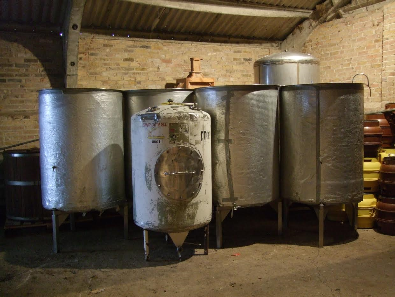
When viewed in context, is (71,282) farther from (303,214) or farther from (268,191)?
(303,214)

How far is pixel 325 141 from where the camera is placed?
4414 mm

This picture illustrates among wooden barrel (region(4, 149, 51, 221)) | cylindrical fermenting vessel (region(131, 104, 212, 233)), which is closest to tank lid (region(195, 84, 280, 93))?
cylindrical fermenting vessel (region(131, 104, 212, 233))

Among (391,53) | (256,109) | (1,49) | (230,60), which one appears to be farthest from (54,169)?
(391,53)

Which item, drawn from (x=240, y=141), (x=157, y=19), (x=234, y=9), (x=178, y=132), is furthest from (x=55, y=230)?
(x=234, y=9)

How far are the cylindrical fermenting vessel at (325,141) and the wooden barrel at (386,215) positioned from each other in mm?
538

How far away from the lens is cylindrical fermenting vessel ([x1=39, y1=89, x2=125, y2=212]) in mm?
4336

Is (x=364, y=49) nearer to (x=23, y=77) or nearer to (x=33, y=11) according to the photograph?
(x=33, y=11)

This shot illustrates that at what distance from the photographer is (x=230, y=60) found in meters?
8.49

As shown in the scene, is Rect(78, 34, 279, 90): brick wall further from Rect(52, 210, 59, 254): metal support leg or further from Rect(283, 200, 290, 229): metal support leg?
Rect(283, 200, 290, 229): metal support leg

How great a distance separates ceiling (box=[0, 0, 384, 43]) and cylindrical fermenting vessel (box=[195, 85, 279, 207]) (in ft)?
10.9

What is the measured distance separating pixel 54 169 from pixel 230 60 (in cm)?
521

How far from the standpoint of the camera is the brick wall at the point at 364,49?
22.7ft

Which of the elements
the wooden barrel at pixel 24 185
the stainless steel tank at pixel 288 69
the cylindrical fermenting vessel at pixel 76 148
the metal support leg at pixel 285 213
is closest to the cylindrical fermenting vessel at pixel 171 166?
the cylindrical fermenting vessel at pixel 76 148

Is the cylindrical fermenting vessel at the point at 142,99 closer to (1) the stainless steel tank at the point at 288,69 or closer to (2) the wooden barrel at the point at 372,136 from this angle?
(1) the stainless steel tank at the point at 288,69
